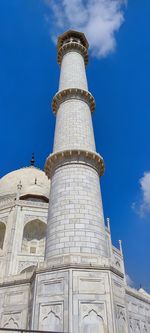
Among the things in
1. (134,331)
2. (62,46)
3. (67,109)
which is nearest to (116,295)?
(134,331)

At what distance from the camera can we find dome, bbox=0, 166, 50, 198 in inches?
1210

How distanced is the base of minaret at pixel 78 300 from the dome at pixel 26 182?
22.3 metres

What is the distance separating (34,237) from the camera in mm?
26359

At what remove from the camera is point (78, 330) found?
700 centimetres

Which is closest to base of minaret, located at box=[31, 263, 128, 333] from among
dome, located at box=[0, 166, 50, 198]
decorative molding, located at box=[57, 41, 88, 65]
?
decorative molding, located at box=[57, 41, 88, 65]

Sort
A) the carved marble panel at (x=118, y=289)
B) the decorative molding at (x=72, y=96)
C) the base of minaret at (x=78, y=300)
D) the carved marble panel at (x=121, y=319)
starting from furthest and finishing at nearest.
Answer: the decorative molding at (x=72, y=96)
the carved marble panel at (x=118, y=289)
the carved marble panel at (x=121, y=319)
the base of minaret at (x=78, y=300)

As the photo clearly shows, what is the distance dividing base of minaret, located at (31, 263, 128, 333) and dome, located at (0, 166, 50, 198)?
22278 millimetres

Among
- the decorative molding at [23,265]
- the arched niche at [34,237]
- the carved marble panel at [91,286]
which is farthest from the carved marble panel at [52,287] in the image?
the arched niche at [34,237]

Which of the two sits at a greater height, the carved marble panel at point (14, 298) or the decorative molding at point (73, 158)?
the decorative molding at point (73, 158)

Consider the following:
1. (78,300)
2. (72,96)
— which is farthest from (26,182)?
(78,300)

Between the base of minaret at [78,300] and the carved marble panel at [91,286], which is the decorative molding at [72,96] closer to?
the base of minaret at [78,300]

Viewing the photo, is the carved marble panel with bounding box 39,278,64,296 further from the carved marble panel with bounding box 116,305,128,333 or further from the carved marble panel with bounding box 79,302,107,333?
the carved marble panel with bounding box 116,305,128,333

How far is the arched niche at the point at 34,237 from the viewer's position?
2573 cm

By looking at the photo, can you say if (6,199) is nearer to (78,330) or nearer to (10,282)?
(10,282)
